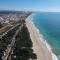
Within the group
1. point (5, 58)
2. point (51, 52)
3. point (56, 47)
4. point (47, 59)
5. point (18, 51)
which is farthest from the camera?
point (56, 47)

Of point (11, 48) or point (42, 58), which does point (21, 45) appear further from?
point (42, 58)

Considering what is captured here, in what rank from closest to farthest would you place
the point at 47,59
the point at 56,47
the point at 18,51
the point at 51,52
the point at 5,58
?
the point at 5,58, the point at 47,59, the point at 18,51, the point at 51,52, the point at 56,47

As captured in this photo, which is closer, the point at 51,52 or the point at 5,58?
the point at 5,58

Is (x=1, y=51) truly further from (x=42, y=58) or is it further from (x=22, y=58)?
(x=42, y=58)

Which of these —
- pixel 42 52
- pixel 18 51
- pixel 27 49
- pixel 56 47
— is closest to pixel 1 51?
Result: pixel 18 51

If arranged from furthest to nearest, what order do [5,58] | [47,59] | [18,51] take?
[18,51] → [47,59] → [5,58]

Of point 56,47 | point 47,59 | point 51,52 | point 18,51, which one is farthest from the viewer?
point 56,47

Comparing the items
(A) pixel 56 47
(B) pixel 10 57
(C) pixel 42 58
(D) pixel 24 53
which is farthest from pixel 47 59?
(A) pixel 56 47

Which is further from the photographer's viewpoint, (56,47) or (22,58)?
(56,47)
